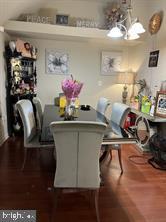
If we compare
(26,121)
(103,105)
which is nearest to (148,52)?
(103,105)

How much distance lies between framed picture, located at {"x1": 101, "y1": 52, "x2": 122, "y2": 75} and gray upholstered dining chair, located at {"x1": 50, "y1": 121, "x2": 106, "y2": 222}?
358 cm

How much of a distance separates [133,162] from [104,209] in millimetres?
1354

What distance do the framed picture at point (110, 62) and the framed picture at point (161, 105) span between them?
1866 millimetres

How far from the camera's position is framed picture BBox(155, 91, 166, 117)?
10.8 ft

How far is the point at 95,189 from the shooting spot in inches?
72.3

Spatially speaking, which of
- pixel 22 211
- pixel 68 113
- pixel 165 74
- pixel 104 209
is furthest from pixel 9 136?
pixel 165 74

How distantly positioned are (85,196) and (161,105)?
6.49 feet

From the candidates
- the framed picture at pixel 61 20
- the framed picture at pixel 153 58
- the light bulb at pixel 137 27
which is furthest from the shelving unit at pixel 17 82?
the framed picture at pixel 153 58

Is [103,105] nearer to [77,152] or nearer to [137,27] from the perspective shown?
[137,27]

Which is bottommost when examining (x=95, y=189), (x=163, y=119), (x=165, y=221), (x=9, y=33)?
(x=165, y=221)

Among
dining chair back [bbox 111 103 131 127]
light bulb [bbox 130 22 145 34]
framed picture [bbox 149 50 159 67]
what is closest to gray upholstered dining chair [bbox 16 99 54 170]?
dining chair back [bbox 111 103 131 127]

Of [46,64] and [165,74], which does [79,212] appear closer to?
[165,74]

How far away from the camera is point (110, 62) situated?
498 centimetres

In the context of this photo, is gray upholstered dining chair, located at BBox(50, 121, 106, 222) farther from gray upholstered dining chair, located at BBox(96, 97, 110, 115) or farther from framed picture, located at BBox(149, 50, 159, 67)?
framed picture, located at BBox(149, 50, 159, 67)
